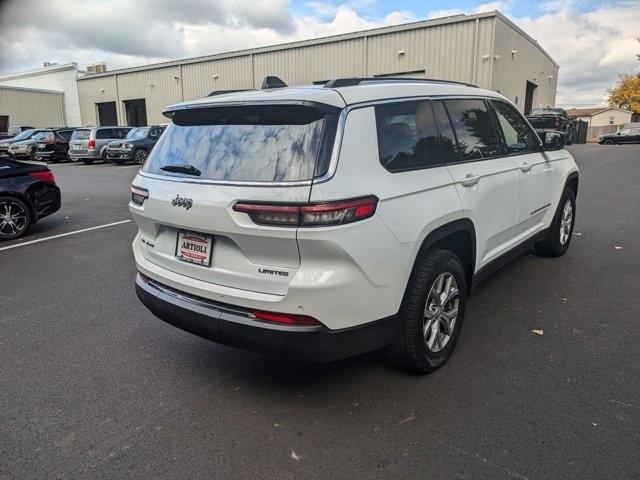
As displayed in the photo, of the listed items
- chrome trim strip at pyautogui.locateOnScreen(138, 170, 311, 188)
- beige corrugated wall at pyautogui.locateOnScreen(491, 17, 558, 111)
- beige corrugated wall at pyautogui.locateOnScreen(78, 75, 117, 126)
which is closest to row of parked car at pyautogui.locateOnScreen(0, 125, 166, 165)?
beige corrugated wall at pyautogui.locateOnScreen(78, 75, 117, 126)

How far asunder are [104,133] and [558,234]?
2164 centimetres

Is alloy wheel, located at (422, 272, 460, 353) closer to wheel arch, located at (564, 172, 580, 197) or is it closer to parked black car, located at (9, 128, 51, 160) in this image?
wheel arch, located at (564, 172, 580, 197)

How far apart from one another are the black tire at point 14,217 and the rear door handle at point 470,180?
6918 millimetres

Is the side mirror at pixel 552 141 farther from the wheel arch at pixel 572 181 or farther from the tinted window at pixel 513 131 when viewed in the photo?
the wheel arch at pixel 572 181

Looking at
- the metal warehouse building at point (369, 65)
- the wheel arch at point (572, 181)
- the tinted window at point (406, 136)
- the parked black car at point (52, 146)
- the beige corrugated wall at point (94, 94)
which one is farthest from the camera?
the beige corrugated wall at point (94, 94)

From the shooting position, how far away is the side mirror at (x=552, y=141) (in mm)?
5070

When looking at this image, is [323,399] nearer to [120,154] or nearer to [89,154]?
[120,154]

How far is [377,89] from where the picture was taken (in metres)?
2.95

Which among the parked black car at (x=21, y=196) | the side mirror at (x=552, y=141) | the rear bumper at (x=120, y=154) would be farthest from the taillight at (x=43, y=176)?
the rear bumper at (x=120, y=154)

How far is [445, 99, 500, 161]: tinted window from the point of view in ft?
11.7

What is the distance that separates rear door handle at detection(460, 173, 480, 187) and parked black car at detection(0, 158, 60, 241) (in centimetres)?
692

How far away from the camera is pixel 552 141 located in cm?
514

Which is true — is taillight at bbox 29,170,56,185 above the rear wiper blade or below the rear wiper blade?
below

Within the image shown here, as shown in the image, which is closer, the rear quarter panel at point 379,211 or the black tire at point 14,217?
the rear quarter panel at point 379,211
